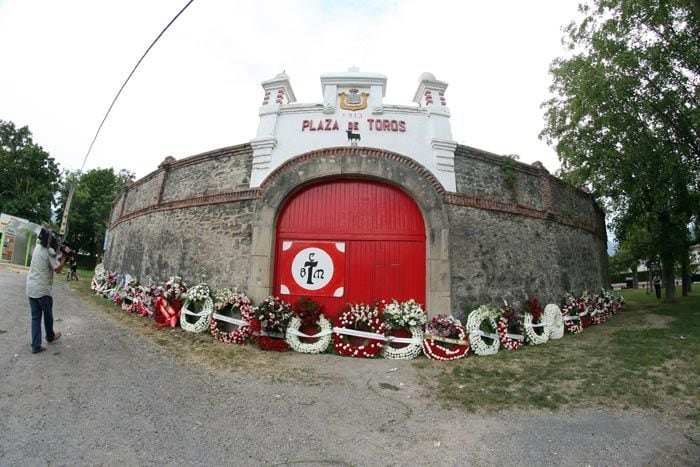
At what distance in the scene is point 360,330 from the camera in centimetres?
643

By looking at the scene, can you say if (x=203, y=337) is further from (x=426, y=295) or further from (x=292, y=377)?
(x=426, y=295)

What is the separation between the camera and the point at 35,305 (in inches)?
185

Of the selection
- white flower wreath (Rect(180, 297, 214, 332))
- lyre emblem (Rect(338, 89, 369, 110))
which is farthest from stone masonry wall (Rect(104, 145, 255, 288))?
lyre emblem (Rect(338, 89, 369, 110))

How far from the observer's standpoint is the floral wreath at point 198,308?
6773 millimetres

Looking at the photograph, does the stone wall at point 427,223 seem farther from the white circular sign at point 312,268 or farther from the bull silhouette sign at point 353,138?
the white circular sign at point 312,268

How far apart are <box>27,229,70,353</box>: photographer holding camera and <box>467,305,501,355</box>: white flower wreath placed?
22.3 feet

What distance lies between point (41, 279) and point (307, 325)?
4.14 m

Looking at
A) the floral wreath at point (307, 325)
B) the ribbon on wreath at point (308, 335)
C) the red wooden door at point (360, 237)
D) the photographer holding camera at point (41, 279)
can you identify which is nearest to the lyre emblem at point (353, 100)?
the red wooden door at point (360, 237)

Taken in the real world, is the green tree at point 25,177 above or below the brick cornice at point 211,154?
above

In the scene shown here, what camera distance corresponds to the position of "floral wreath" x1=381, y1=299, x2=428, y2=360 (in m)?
6.12

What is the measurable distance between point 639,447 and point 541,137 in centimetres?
1012

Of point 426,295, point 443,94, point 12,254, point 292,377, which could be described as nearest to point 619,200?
point 443,94

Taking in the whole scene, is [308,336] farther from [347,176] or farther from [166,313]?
[347,176]

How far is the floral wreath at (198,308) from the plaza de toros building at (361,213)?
0.37m
